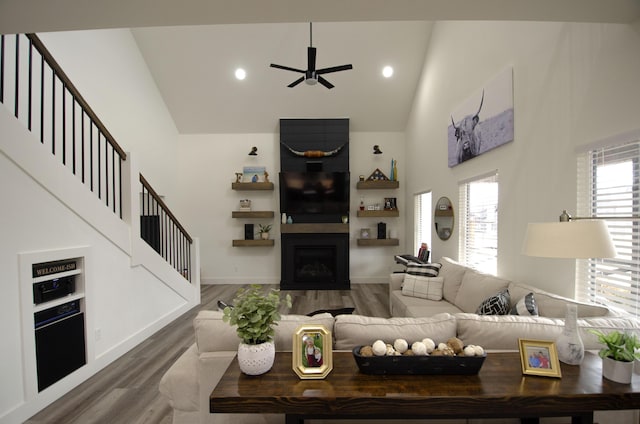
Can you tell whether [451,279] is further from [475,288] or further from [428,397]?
[428,397]

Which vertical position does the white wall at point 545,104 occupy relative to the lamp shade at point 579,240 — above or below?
above

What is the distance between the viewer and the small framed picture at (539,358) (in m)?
1.33

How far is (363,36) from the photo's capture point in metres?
5.23

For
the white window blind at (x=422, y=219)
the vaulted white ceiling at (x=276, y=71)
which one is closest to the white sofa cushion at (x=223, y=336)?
the vaulted white ceiling at (x=276, y=71)

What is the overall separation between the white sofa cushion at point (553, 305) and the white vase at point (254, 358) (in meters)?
1.80

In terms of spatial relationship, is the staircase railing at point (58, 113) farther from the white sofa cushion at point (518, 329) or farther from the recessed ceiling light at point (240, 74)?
the white sofa cushion at point (518, 329)

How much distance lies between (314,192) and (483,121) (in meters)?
3.45

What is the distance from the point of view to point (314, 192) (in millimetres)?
6188

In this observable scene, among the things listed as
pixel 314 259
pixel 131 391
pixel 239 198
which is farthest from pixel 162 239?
pixel 131 391

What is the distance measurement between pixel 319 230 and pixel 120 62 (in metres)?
4.41

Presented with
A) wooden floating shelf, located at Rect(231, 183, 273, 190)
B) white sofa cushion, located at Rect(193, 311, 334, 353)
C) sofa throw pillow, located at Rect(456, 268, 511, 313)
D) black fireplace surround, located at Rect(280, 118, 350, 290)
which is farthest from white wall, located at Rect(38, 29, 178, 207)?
sofa throw pillow, located at Rect(456, 268, 511, 313)

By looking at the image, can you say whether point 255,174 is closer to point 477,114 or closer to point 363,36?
point 363,36

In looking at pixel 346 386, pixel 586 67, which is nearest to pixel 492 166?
pixel 586 67

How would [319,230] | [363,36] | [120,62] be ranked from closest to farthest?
[120,62], [363,36], [319,230]
